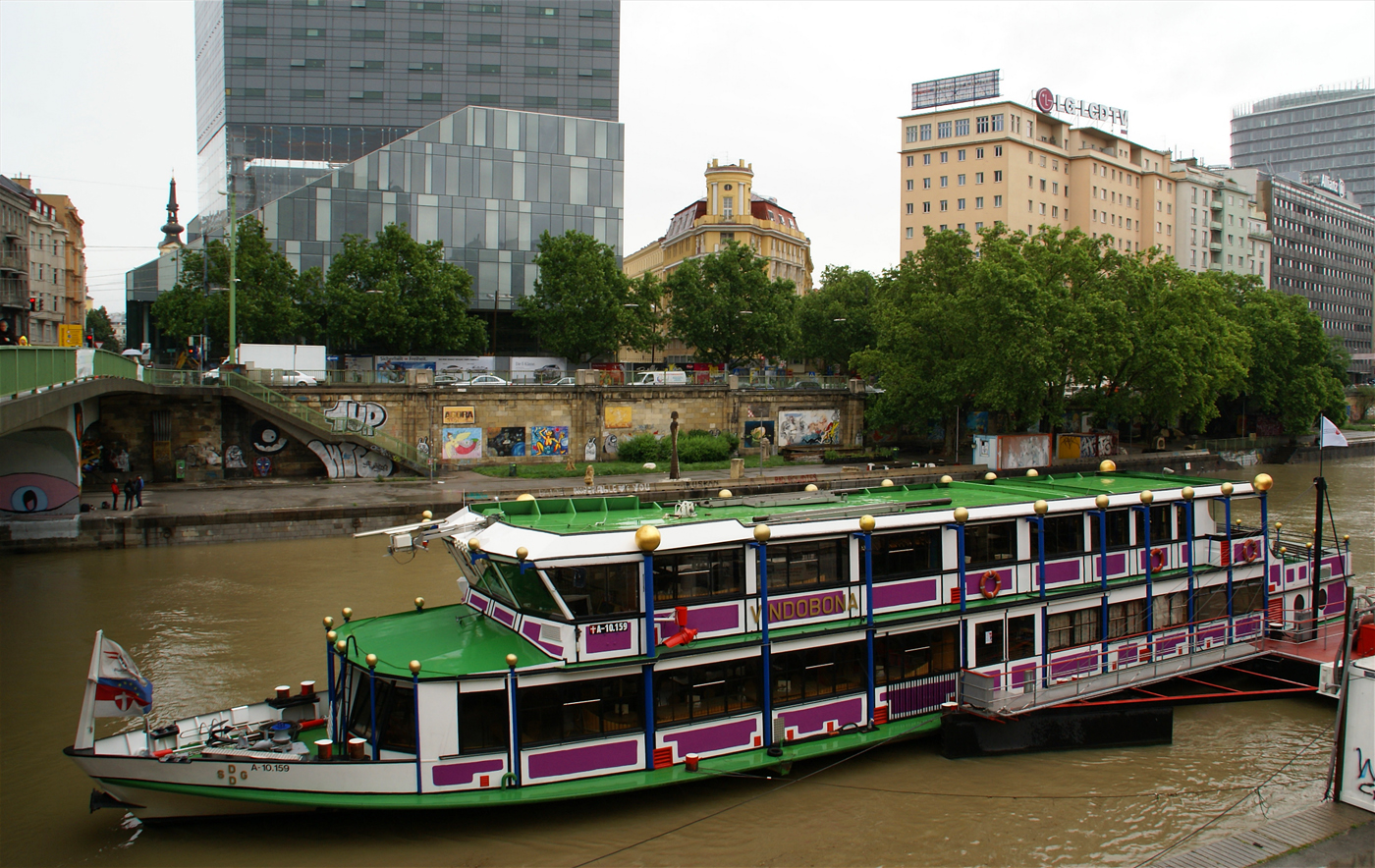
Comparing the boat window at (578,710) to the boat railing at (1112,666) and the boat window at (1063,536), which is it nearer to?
the boat railing at (1112,666)

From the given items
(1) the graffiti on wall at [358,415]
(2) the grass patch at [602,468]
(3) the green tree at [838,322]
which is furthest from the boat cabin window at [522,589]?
(3) the green tree at [838,322]

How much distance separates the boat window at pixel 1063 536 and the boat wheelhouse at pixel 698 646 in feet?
0.15

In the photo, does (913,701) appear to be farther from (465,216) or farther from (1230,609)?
(465,216)

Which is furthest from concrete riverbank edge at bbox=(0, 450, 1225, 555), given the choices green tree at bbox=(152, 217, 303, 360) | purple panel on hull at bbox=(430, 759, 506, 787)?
green tree at bbox=(152, 217, 303, 360)

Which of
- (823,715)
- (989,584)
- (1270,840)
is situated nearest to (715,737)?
(823,715)

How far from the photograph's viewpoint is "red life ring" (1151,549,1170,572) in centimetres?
1510

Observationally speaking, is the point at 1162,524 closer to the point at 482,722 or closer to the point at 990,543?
the point at 990,543

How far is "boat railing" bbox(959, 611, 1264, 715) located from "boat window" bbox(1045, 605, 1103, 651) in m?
0.19

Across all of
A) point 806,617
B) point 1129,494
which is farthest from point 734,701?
point 1129,494

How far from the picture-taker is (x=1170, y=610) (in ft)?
50.0

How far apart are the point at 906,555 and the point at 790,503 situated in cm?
197

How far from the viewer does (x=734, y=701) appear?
1155cm

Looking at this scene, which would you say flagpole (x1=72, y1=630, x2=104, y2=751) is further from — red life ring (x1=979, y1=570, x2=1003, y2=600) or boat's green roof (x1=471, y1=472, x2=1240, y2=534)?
red life ring (x1=979, y1=570, x2=1003, y2=600)

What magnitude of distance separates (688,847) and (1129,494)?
8926 millimetres
